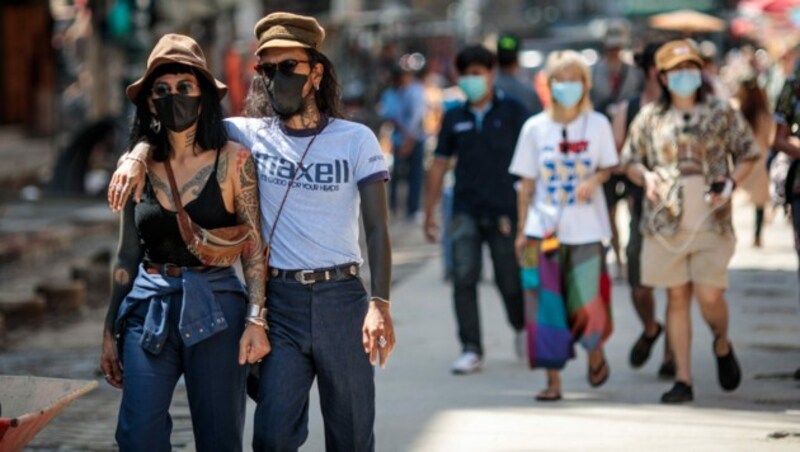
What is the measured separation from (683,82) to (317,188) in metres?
3.43

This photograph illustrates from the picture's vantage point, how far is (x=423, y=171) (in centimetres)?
2336

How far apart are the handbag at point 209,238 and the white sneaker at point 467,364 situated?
4.58m

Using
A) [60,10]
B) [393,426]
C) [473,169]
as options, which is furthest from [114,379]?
[60,10]

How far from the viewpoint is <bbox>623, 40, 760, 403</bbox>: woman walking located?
368 inches

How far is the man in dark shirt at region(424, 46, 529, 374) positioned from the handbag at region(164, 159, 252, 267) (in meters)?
4.55

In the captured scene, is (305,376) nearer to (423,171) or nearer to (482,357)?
(482,357)

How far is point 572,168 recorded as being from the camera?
31.9ft

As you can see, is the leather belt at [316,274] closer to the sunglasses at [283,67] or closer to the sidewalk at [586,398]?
the sunglasses at [283,67]

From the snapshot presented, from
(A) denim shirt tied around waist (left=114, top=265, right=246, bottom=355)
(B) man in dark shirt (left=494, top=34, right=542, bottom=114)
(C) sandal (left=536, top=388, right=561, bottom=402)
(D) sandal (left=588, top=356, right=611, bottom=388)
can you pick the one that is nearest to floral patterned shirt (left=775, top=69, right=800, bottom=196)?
(D) sandal (left=588, top=356, right=611, bottom=388)

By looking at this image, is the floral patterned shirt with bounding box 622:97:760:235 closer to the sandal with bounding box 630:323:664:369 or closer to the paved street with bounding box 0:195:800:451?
the paved street with bounding box 0:195:800:451

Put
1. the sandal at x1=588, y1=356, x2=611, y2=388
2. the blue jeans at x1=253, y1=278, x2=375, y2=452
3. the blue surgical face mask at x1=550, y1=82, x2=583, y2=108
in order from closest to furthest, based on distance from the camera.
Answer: the blue jeans at x1=253, y1=278, x2=375, y2=452 < the blue surgical face mask at x1=550, y1=82, x2=583, y2=108 < the sandal at x1=588, y1=356, x2=611, y2=388

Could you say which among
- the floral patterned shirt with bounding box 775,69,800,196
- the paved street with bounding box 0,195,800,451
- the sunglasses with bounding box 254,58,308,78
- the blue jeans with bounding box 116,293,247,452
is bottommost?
the paved street with bounding box 0,195,800,451

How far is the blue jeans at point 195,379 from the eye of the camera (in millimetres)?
6270

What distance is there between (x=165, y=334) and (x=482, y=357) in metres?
4.97
